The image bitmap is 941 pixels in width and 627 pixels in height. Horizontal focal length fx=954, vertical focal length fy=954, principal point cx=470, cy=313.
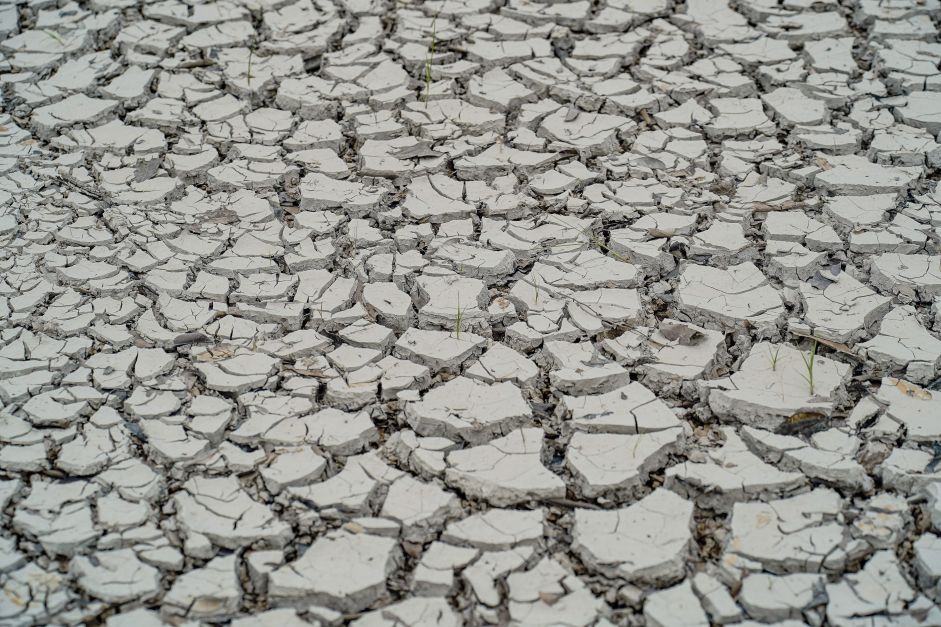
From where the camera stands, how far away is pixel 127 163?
2.88 m

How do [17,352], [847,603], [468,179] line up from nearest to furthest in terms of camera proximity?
[847,603], [17,352], [468,179]

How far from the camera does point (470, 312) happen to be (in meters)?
2.38

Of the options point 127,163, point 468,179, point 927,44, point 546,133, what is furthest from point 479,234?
point 927,44

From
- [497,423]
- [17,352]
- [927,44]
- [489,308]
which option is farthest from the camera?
[927,44]

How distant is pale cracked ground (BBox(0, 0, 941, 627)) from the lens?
1.77 metres

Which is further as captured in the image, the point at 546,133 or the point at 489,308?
the point at 546,133

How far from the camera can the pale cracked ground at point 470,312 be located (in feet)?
5.79

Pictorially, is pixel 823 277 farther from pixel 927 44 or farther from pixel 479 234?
pixel 927 44

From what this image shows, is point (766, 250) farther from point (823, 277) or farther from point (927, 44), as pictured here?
point (927, 44)

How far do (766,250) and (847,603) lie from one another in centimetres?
112

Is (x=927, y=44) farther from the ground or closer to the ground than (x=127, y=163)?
farther from the ground

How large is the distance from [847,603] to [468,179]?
1.64 meters

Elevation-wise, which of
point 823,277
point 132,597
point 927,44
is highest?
point 927,44

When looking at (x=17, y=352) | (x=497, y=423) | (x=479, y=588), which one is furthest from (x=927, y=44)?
(x=17, y=352)
